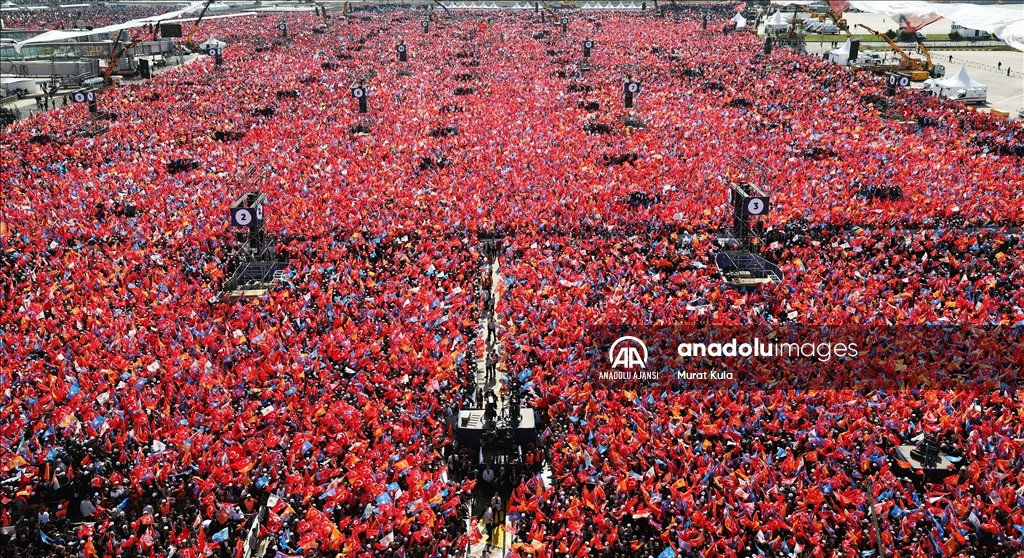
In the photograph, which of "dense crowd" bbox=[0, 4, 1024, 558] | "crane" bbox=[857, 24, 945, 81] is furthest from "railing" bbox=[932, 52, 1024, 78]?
"dense crowd" bbox=[0, 4, 1024, 558]

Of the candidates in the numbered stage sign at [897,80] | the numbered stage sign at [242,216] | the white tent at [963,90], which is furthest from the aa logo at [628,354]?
the white tent at [963,90]

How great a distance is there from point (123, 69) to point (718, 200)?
54.1m

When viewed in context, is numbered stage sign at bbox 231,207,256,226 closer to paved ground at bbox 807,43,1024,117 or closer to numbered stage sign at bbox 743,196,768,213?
numbered stage sign at bbox 743,196,768,213

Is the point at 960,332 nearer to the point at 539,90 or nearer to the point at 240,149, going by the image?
the point at 240,149

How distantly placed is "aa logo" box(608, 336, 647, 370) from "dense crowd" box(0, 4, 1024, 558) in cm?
71

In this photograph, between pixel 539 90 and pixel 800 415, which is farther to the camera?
pixel 539 90

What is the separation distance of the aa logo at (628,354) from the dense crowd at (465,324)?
0.71m

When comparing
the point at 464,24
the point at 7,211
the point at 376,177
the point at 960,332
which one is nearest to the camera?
the point at 960,332

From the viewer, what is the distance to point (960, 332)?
16.7 meters

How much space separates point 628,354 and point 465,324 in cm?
402

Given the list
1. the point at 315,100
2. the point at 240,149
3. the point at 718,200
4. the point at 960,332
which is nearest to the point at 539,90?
the point at 315,100

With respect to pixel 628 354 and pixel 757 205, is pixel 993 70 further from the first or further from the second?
pixel 628 354

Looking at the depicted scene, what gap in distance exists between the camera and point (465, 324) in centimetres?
1762

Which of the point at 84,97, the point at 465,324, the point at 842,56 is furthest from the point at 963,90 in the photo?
the point at 84,97
